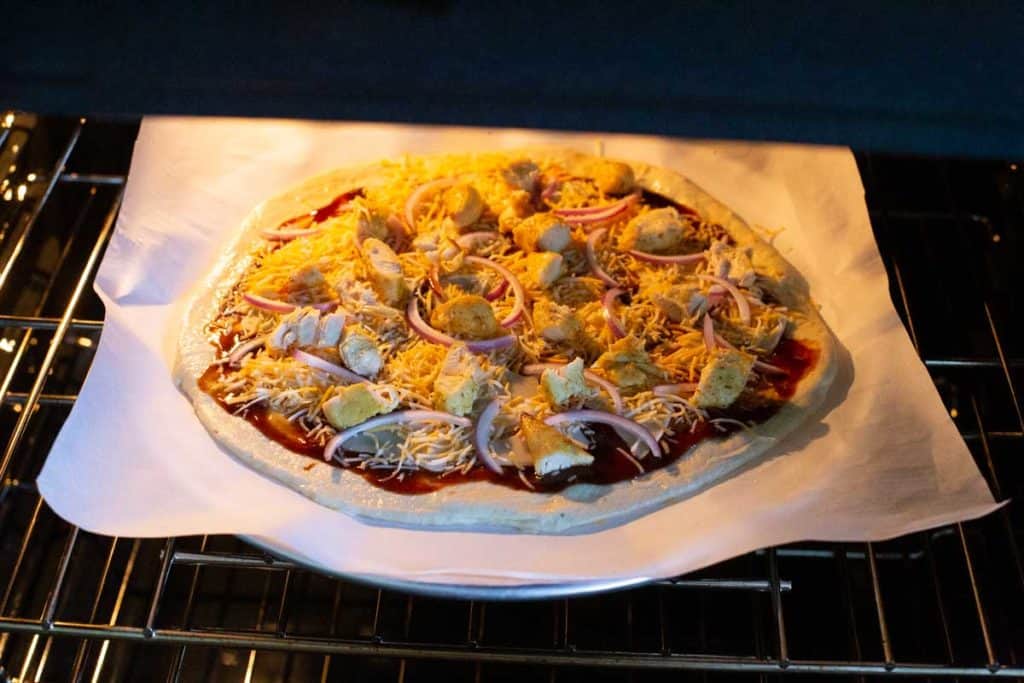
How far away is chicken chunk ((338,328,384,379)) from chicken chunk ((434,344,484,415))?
21 centimetres

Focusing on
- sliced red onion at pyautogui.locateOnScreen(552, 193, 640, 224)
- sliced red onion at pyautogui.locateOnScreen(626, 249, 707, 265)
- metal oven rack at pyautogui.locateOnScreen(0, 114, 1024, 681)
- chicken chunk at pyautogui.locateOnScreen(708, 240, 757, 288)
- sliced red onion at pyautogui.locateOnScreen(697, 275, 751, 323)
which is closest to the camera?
metal oven rack at pyautogui.locateOnScreen(0, 114, 1024, 681)

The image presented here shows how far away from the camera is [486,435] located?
272 centimetres

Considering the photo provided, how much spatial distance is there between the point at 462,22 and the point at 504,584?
1512 mm

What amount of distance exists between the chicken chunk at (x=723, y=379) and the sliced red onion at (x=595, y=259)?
0.57 m

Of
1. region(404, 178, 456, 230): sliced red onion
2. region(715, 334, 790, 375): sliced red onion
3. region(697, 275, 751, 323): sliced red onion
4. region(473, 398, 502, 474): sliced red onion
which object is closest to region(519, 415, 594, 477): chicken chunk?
region(473, 398, 502, 474): sliced red onion

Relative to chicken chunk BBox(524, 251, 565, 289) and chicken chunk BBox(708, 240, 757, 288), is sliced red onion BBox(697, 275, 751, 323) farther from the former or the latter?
chicken chunk BBox(524, 251, 565, 289)

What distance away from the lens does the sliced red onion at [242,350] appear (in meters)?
3.00

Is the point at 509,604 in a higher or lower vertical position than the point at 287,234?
lower

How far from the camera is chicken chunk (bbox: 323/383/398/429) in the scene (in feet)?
8.89

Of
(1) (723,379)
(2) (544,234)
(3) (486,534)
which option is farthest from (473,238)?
(3) (486,534)

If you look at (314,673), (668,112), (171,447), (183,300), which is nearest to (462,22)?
(668,112)

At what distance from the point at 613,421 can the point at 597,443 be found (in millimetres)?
81

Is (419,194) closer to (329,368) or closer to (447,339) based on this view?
(447,339)

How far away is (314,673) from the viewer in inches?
109
